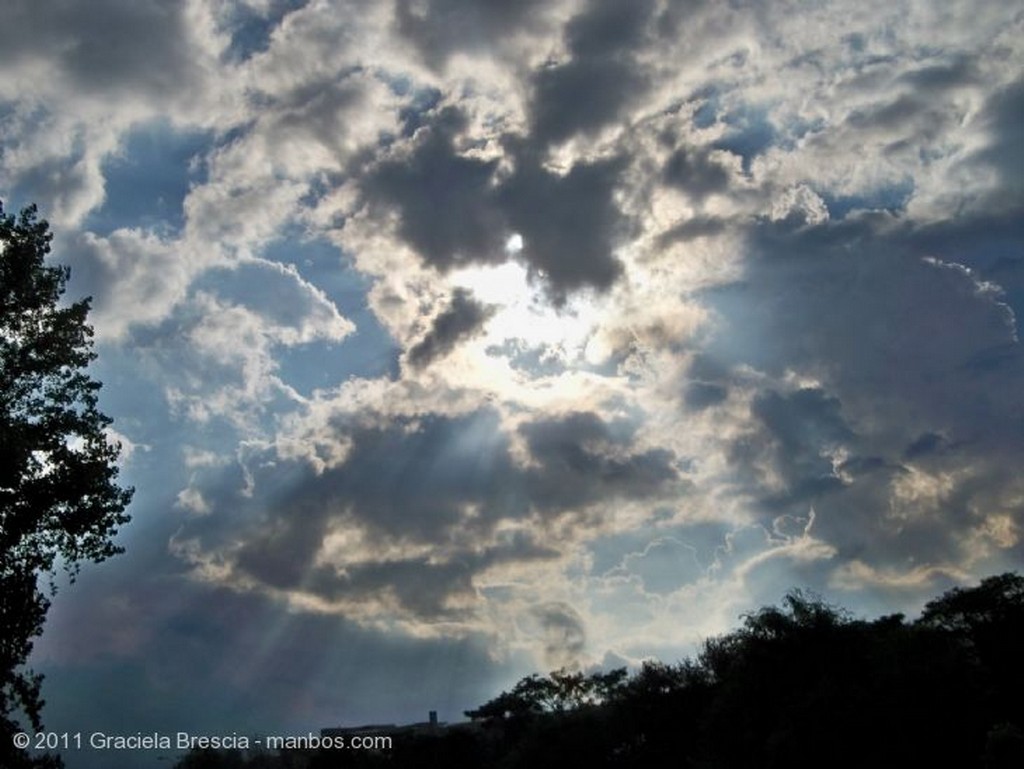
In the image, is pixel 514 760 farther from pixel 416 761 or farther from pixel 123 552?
pixel 123 552

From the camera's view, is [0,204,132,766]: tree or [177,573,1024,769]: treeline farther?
[177,573,1024,769]: treeline

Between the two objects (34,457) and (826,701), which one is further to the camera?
(826,701)

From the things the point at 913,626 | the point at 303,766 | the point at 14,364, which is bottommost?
the point at 303,766

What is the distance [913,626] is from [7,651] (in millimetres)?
46749

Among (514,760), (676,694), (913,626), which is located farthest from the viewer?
(514,760)

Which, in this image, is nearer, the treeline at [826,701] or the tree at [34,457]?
the tree at [34,457]

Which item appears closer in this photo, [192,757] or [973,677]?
[973,677]

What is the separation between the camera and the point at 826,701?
164ft

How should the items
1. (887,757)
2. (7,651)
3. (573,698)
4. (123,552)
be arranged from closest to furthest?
(7,651) → (123,552) → (887,757) → (573,698)

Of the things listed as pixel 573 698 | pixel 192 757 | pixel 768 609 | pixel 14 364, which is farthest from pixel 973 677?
pixel 192 757

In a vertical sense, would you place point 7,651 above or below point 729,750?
above

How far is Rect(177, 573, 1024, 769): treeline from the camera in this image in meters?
46.6

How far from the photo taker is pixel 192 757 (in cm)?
11300

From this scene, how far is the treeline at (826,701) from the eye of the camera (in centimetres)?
4659
